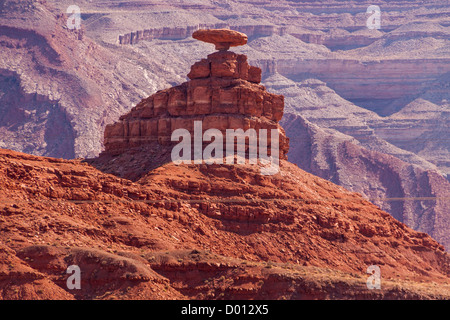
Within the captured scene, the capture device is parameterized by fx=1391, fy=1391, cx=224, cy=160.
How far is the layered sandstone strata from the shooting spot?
307 feet

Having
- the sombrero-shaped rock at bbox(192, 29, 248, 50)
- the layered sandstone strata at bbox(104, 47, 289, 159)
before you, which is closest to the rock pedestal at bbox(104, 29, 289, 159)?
the layered sandstone strata at bbox(104, 47, 289, 159)

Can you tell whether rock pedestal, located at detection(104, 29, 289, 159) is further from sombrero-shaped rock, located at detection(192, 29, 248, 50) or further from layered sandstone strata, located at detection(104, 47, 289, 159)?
sombrero-shaped rock, located at detection(192, 29, 248, 50)

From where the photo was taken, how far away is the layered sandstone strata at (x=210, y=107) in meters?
93.4

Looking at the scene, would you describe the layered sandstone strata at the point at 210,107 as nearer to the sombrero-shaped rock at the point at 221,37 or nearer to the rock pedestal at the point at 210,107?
the rock pedestal at the point at 210,107

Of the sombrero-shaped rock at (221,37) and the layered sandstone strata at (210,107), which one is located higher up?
the sombrero-shaped rock at (221,37)

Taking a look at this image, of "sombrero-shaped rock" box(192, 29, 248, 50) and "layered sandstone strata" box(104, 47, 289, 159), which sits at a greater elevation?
"sombrero-shaped rock" box(192, 29, 248, 50)

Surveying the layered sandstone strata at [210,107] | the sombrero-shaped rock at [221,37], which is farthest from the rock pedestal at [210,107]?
the sombrero-shaped rock at [221,37]

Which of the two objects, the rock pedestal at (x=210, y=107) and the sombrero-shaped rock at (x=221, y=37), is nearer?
the rock pedestal at (x=210, y=107)

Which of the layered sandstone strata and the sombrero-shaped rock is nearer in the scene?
the layered sandstone strata

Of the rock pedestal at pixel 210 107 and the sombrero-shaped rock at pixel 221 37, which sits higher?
the sombrero-shaped rock at pixel 221 37

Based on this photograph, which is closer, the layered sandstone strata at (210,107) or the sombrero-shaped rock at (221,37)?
the layered sandstone strata at (210,107)

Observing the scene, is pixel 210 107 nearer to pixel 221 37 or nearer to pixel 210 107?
pixel 210 107
